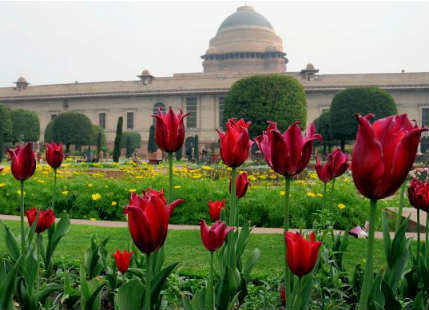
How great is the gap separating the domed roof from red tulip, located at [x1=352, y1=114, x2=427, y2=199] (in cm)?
5816

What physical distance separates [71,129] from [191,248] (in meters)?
29.3

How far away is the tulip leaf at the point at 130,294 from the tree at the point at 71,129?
31.0m

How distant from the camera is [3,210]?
5.97 meters

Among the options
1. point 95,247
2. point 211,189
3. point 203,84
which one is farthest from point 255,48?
point 95,247

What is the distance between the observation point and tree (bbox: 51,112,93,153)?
30.4 m

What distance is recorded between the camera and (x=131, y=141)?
36.1m

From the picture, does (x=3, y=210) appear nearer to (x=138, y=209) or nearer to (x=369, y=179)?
(x=138, y=209)

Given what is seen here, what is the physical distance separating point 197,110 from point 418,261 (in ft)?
118

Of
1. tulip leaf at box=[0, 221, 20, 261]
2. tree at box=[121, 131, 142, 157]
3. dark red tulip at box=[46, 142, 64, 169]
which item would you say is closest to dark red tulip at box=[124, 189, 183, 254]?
tulip leaf at box=[0, 221, 20, 261]

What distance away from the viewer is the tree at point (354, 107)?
2606 centimetres

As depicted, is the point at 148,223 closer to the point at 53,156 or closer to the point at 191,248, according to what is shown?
the point at 53,156

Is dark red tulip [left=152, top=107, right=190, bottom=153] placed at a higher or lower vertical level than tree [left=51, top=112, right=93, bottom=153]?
lower

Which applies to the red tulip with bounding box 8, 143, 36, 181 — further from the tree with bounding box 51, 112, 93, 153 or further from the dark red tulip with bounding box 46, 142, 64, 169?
the tree with bounding box 51, 112, 93, 153

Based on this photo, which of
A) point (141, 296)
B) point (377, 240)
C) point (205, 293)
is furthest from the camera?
point (377, 240)
